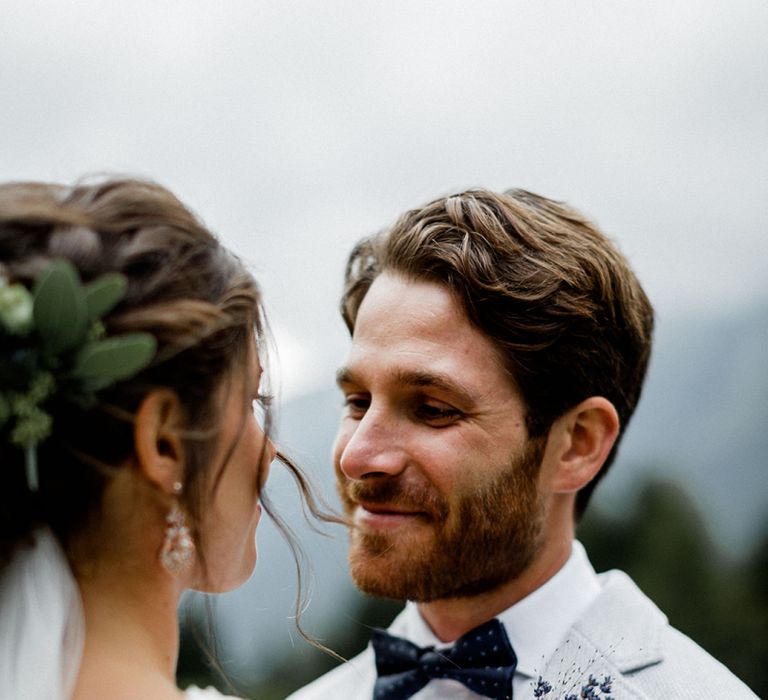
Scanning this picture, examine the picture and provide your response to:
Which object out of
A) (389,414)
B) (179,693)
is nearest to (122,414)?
(179,693)

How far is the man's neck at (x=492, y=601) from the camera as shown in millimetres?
3887

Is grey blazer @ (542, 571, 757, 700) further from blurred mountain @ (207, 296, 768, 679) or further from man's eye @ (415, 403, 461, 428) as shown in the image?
blurred mountain @ (207, 296, 768, 679)

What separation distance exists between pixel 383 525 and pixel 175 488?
1652 mm

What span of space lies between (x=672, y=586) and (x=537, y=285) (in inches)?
620

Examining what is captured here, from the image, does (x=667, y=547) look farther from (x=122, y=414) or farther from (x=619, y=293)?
(x=122, y=414)

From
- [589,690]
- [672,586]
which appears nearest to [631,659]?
[589,690]

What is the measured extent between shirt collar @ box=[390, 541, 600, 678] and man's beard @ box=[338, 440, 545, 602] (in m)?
0.14

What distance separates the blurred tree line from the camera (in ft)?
55.3

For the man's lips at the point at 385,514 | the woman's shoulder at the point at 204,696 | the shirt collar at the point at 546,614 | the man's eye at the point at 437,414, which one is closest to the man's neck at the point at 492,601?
the shirt collar at the point at 546,614

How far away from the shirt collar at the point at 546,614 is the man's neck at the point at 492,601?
36mm

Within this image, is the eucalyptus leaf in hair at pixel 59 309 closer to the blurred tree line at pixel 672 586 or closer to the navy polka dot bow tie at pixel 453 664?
the navy polka dot bow tie at pixel 453 664

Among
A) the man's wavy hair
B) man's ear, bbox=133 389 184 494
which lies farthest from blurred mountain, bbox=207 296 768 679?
man's ear, bbox=133 389 184 494

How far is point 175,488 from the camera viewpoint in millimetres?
2293

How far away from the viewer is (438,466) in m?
3.78
